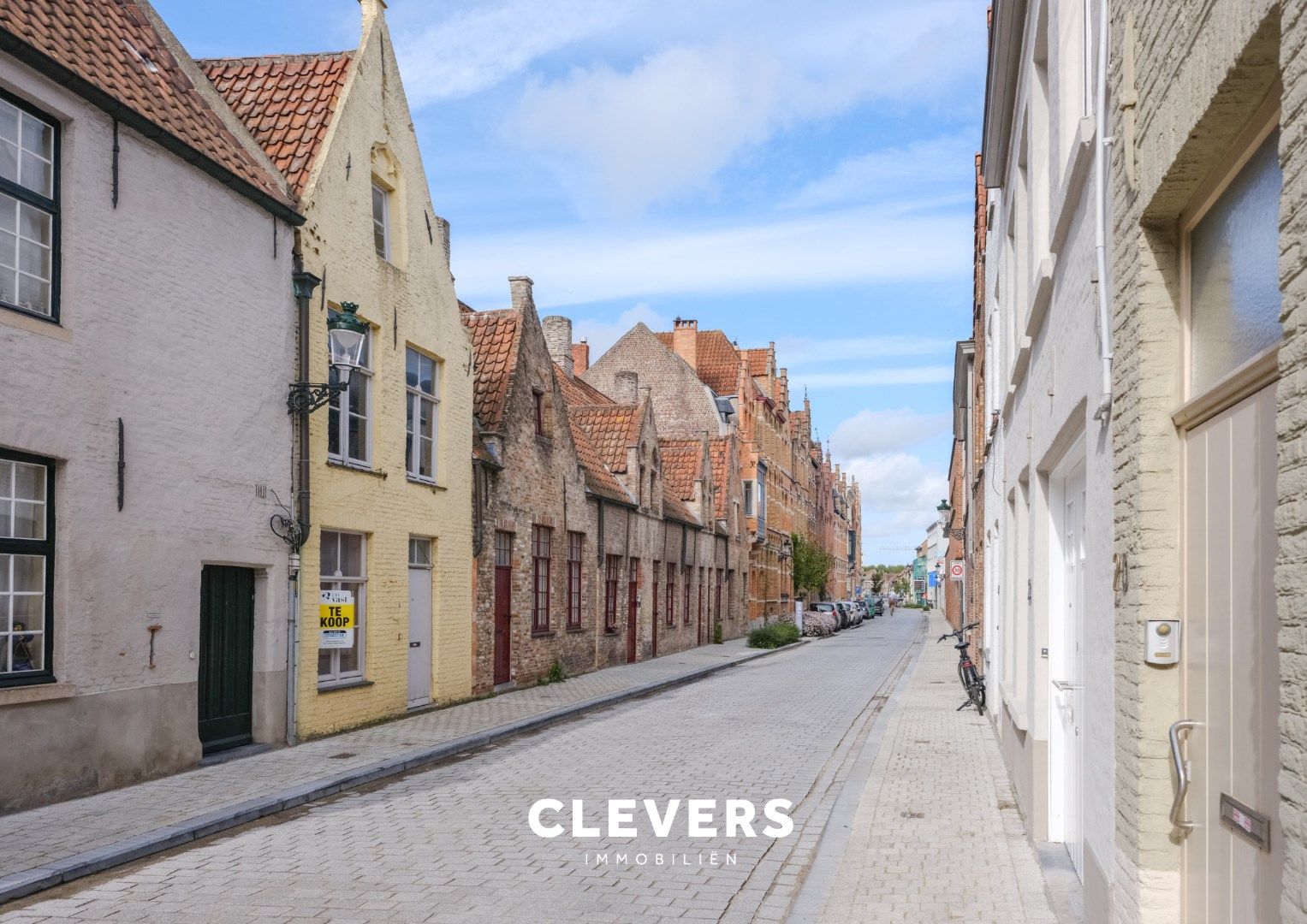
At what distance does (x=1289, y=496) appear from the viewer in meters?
2.72

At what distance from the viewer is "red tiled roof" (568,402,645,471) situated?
2802cm

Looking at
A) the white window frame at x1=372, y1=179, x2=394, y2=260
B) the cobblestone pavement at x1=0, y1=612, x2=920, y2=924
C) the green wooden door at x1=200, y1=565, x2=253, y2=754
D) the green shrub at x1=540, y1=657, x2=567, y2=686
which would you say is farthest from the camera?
the green shrub at x1=540, y1=657, x2=567, y2=686

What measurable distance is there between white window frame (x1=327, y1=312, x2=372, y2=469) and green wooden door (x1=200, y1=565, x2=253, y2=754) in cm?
218

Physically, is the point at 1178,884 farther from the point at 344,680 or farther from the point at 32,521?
the point at 344,680

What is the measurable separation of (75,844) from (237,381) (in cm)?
538

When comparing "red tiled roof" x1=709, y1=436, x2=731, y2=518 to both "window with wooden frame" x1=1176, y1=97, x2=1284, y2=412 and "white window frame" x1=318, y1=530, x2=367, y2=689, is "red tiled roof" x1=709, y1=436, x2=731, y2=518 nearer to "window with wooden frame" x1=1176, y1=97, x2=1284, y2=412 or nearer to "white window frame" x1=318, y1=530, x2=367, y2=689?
"white window frame" x1=318, y1=530, x2=367, y2=689

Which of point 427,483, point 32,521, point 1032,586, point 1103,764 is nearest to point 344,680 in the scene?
point 427,483

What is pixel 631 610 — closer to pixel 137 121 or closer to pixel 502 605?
pixel 502 605

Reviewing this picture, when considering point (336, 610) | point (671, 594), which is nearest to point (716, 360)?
point (671, 594)

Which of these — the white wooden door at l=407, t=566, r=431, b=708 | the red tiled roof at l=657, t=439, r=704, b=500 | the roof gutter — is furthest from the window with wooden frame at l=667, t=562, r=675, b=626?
the roof gutter

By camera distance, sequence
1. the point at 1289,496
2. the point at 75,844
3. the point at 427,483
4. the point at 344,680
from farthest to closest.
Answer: the point at 427,483 → the point at 344,680 → the point at 75,844 → the point at 1289,496

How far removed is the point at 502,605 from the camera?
1956 centimetres

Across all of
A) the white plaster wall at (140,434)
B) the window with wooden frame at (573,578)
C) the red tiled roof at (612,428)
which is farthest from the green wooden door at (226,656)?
the red tiled roof at (612,428)

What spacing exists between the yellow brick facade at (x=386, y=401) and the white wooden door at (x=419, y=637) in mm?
118
